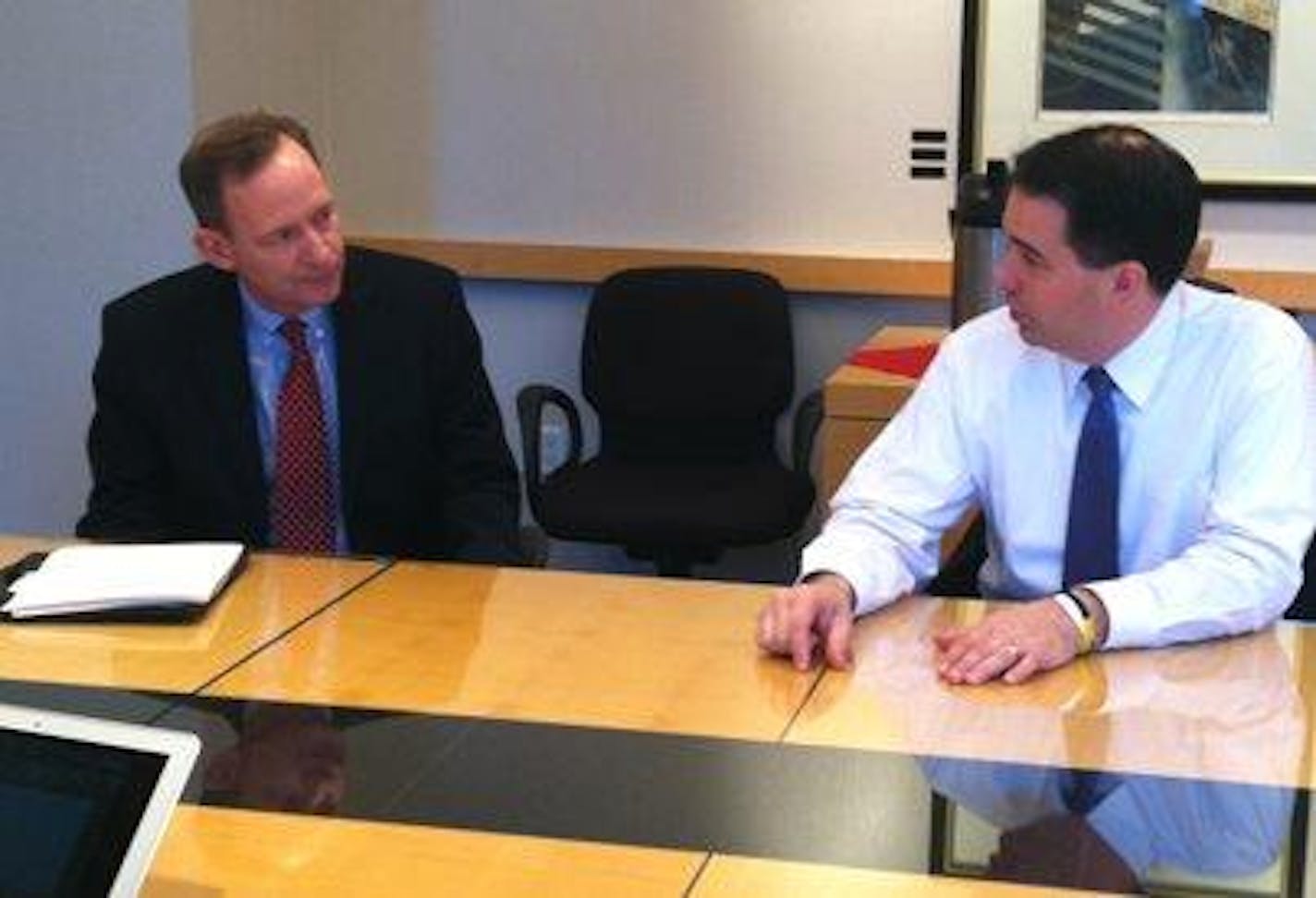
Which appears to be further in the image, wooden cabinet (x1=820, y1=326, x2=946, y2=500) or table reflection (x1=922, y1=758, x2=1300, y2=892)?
wooden cabinet (x1=820, y1=326, x2=946, y2=500)

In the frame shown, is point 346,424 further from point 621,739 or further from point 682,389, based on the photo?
point 682,389

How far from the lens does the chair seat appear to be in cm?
384

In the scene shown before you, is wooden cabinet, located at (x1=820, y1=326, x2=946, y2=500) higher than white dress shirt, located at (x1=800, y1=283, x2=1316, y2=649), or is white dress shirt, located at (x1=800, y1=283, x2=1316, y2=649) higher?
white dress shirt, located at (x1=800, y1=283, x2=1316, y2=649)

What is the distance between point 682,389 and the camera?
4289 millimetres

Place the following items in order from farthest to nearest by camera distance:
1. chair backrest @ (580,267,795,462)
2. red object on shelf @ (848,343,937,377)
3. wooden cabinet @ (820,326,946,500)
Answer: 1. chair backrest @ (580,267,795,462)
2. red object on shelf @ (848,343,937,377)
3. wooden cabinet @ (820,326,946,500)

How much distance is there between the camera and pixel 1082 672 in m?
2.01

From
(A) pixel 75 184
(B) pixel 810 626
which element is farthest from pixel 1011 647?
(A) pixel 75 184

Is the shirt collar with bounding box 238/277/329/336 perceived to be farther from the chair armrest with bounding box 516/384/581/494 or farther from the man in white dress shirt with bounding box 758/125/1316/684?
the chair armrest with bounding box 516/384/581/494

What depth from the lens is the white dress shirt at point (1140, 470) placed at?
216 centimetres

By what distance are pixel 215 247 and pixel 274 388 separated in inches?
9.0

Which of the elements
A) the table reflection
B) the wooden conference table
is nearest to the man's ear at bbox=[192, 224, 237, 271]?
the wooden conference table

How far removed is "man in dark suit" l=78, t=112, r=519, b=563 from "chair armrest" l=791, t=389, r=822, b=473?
1.20 m

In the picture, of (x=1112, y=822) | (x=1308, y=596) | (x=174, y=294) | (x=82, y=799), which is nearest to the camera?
(x=82, y=799)

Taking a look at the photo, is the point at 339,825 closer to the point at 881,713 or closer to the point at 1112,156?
the point at 881,713
